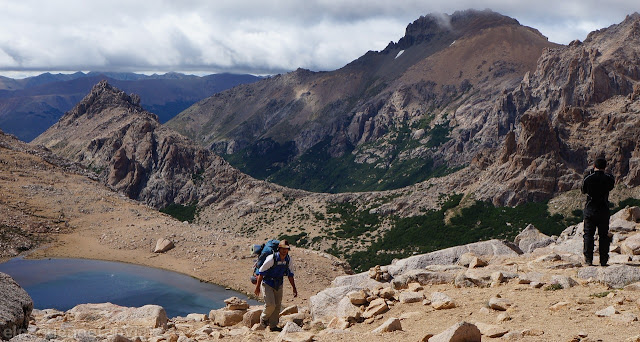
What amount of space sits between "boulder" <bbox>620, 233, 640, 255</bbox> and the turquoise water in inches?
1143

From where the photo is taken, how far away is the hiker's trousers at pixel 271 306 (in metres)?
17.6

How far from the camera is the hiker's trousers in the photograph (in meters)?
17.6

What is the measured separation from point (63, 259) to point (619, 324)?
52.2 meters

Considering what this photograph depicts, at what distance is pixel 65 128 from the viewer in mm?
175875

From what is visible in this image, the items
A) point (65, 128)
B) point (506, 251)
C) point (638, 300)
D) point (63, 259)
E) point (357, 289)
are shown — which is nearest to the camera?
point (638, 300)

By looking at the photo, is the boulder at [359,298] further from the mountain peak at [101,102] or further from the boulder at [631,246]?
the mountain peak at [101,102]

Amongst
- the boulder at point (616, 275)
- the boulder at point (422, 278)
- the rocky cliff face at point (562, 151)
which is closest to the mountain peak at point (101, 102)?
the rocky cliff face at point (562, 151)

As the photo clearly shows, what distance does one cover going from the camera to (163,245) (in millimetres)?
53625

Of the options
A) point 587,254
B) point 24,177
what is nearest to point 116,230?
point 24,177

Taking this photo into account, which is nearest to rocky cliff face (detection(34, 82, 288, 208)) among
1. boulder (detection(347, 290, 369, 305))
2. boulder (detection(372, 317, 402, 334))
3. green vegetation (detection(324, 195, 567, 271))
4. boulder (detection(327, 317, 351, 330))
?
green vegetation (detection(324, 195, 567, 271))

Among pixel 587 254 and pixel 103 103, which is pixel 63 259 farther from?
pixel 103 103

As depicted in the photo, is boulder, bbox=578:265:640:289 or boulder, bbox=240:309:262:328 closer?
boulder, bbox=578:265:640:289

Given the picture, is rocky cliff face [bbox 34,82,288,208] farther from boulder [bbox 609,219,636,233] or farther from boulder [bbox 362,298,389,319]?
boulder [bbox 362,298,389,319]

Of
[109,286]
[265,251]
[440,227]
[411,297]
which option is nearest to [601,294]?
[411,297]
